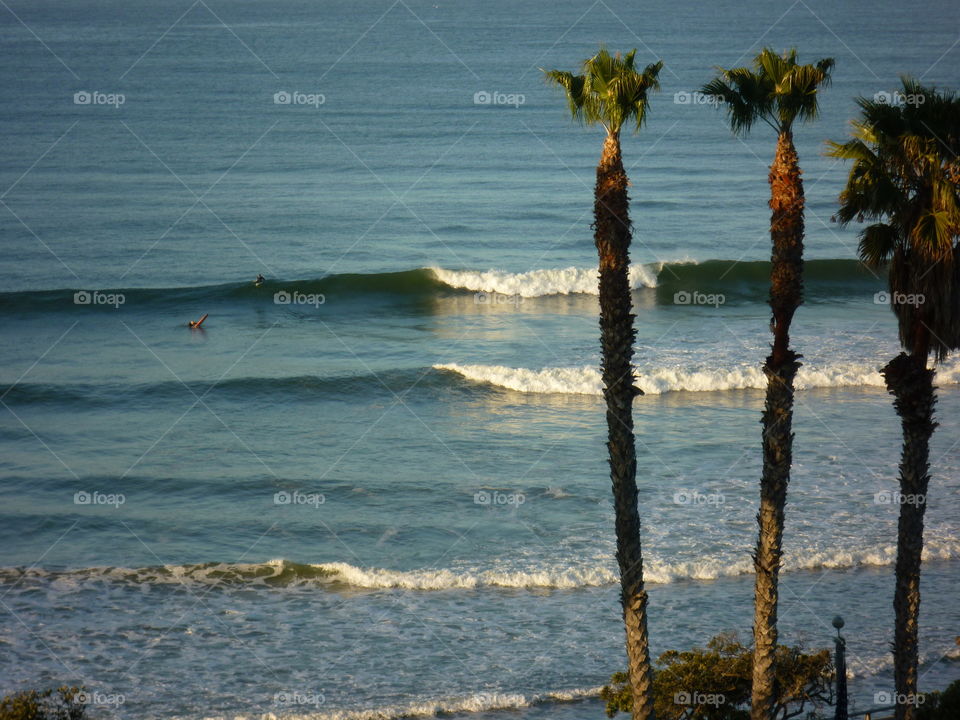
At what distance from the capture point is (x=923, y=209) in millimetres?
12016

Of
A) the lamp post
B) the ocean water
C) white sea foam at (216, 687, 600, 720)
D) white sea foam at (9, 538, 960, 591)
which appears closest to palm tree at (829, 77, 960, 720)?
the lamp post

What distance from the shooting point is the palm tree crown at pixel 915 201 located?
38.7 feet

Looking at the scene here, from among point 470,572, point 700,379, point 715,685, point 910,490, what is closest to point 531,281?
point 700,379

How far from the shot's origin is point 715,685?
14930 mm

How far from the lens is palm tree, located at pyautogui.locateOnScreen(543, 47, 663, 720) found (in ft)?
37.2

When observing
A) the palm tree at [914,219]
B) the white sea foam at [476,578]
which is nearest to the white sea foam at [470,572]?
the white sea foam at [476,578]

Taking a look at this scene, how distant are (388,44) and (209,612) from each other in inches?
4427

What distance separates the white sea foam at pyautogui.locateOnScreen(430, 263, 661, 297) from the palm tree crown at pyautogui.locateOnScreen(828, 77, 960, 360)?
32.9m

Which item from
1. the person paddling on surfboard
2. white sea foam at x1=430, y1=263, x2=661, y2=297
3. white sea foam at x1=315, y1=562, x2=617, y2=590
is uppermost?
white sea foam at x1=430, y1=263, x2=661, y2=297

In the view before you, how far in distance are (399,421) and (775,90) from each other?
21862mm

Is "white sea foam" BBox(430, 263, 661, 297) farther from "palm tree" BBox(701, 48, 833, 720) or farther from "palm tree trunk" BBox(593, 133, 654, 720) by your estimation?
"palm tree" BBox(701, 48, 833, 720)

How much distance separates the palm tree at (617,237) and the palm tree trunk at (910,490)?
9.80 feet

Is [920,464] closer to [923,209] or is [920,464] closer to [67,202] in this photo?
[923,209]

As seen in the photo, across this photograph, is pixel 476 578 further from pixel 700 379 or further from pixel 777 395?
pixel 700 379
